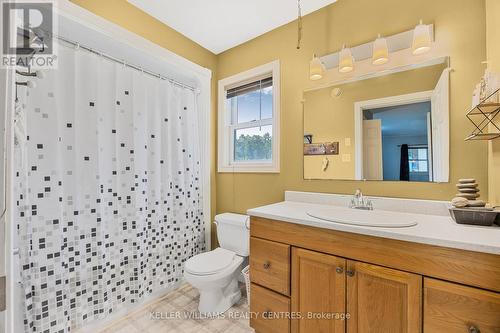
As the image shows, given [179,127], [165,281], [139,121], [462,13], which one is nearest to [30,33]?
[139,121]

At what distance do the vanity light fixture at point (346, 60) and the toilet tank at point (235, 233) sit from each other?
1.45 m

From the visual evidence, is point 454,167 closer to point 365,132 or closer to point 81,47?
point 365,132

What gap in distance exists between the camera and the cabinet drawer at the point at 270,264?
4.44ft

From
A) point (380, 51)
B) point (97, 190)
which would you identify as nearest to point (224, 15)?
point (380, 51)

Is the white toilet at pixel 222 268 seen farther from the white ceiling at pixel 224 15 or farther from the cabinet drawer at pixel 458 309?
the white ceiling at pixel 224 15

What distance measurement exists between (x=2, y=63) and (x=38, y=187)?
3.28 feet

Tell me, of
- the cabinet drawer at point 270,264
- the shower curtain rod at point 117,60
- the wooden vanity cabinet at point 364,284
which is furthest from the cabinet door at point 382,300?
the shower curtain rod at point 117,60

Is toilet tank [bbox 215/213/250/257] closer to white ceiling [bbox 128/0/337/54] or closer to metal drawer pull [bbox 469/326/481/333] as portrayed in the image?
metal drawer pull [bbox 469/326/481/333]

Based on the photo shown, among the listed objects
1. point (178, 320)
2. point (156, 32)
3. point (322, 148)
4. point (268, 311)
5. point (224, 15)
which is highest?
point (224, 15)

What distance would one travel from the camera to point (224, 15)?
1893mm

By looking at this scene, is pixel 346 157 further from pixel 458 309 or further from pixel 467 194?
pixel 458 309

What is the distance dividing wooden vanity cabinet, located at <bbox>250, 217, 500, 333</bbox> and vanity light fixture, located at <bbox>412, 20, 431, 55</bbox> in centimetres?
117

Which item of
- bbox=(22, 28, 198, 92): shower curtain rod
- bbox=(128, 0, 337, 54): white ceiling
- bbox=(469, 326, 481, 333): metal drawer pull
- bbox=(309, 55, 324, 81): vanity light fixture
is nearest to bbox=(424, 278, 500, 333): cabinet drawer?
bbox=(469, 326, 481, 333): metal drawer pull

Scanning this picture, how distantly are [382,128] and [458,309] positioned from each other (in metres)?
1.09
